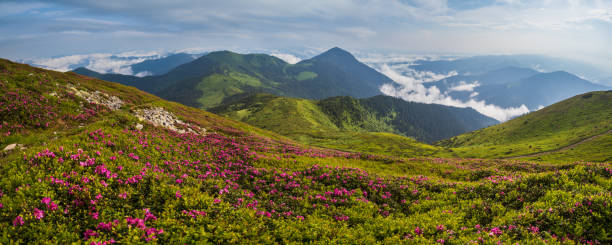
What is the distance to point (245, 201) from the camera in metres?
12.0

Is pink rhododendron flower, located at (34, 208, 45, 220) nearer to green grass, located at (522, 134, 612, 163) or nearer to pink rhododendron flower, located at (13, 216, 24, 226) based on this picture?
pink rhododendron flower, located at (13, 216, 24, 226)

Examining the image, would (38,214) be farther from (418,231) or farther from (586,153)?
(586,153)

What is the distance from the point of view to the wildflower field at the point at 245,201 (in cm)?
830

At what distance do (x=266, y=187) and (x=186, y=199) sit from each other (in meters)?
5.08

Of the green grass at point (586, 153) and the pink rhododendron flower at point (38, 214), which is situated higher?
the pink rhododendron flower at point (38, 214)

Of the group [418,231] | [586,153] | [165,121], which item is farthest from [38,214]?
[586,153]

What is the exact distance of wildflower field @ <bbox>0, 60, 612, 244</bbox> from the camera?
830cm

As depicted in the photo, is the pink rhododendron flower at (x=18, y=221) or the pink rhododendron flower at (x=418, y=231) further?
the pink rhododendron flower at (x=418, y=231)

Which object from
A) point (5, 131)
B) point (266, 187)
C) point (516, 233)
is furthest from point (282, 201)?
point (5, 131)

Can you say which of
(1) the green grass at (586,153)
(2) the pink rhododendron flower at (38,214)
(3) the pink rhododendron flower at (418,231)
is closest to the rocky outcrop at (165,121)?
(2) the pink rhododendron flower at (38,214)

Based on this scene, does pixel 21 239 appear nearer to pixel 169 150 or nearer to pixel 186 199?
pixel 186 199

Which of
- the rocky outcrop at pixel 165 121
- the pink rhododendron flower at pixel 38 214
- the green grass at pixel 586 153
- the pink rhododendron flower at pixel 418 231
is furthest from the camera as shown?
the green grass at pixel 586 153

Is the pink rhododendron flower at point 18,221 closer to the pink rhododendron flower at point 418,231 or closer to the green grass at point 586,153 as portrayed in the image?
the pink rhododendron flower at point 418,231

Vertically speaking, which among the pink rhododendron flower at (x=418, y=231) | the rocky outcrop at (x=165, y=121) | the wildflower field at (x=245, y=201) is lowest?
the pink rhododendron flower at (x=418, y=231)
